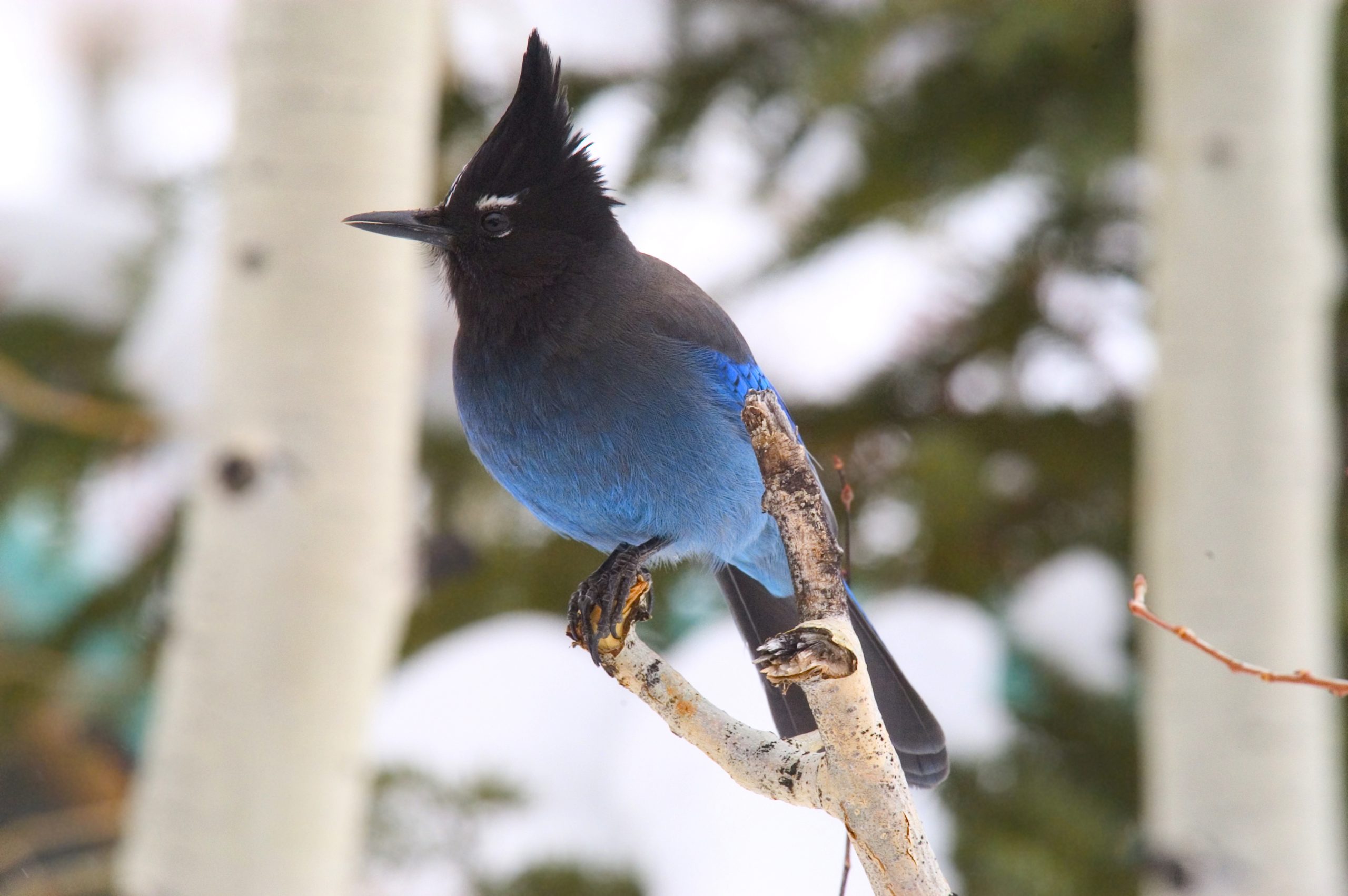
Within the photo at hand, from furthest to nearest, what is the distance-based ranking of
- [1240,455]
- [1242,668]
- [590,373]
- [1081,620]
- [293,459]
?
1. [1081,620]
2. [1240,455]
3. [293,459]
4. [590,373]
5. [1242,668]

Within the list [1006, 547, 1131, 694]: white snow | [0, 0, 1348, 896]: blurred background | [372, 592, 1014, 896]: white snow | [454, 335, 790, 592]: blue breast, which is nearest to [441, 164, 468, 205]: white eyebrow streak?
[454, 335, 790, 592]: blue breast

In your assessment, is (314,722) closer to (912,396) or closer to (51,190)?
(912,396)

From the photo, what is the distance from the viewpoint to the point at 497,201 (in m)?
1.05

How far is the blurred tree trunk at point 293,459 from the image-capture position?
2.07 meters

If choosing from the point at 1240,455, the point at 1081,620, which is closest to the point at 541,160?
the point at 1240,455

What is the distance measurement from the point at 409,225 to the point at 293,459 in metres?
1.17

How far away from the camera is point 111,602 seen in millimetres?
3529

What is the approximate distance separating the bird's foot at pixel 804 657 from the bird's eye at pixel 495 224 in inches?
17.0

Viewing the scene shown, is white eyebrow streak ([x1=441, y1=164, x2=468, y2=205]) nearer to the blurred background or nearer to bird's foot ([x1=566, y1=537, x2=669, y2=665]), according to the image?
bird's foot ([x1=566, y1=537, x2=669, y2=665])

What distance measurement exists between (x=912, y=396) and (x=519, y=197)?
240 cm

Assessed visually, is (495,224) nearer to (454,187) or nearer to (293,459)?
(454,187)

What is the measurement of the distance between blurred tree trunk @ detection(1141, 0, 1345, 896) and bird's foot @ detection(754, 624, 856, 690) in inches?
68.3

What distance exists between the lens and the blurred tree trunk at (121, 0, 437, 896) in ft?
6.80

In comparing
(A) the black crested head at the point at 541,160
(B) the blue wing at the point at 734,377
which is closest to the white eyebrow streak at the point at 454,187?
(A) the black crested head at the point at 541,160
